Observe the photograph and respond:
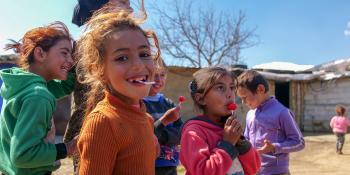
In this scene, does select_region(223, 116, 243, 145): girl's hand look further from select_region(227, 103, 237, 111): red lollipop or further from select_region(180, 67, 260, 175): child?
select_region(227, 103, 237, 111): red lollipop

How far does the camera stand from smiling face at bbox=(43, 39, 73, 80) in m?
2.43

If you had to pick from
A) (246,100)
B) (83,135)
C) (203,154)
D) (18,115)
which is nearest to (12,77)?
(18,115)

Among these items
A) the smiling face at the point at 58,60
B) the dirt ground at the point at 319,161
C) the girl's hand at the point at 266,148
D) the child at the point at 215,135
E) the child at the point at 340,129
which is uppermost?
the smiling face at the point at 58,60

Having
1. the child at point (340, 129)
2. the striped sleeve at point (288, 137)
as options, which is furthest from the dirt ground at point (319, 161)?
the striped sleeve at point (288, 137)

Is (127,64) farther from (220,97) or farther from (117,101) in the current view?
(220,97)

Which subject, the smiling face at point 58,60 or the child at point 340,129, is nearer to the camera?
the smiling face at point 58,60

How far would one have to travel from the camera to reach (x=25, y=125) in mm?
1930

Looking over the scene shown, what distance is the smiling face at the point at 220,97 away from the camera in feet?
7.55

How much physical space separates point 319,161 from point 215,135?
29.6ft

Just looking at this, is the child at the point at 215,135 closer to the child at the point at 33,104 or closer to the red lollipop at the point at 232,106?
the red lollipop at the point at 232,106

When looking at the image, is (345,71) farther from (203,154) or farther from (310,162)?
(203,154)

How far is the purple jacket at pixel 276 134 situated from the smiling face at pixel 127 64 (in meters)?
1.71

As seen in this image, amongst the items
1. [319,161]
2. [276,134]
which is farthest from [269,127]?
[319,161]

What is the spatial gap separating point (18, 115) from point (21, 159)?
0.25m
